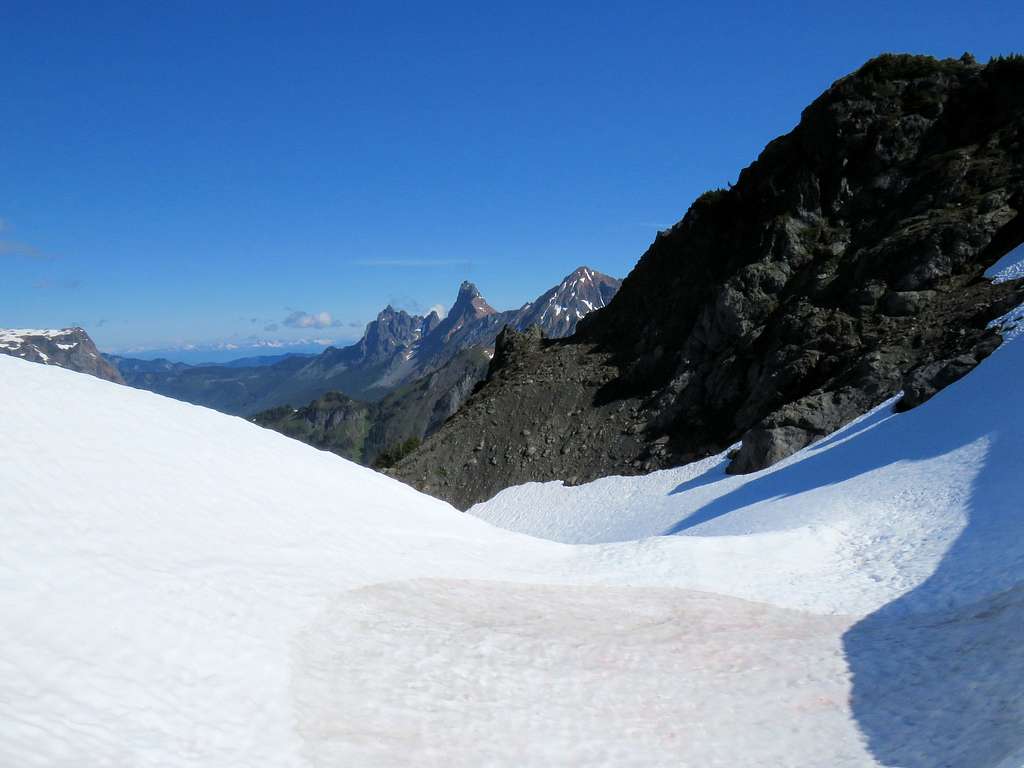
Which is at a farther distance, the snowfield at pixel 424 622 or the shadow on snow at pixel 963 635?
the shadow on snow at pixel 963 635

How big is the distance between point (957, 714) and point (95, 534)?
44.6 ft

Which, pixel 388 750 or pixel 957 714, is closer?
pixel 388 750

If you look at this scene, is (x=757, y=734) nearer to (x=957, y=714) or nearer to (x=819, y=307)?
(x=957, y=714)

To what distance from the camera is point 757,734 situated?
9.41 metres

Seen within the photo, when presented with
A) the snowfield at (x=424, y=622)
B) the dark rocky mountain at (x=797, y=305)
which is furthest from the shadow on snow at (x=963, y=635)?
the dark rocky mountain at (x=797, y=305)

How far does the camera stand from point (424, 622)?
39.6 ft

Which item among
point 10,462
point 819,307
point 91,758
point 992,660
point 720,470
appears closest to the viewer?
point 91,758

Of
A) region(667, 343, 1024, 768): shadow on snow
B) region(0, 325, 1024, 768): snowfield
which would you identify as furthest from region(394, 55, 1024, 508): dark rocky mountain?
region(0, 325, 1024, 768): snowfield

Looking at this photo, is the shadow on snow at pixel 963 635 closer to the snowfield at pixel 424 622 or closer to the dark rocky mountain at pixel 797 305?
the snowfield at pixel 424 622

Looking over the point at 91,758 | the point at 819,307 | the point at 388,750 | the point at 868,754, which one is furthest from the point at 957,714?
the point at 819,307

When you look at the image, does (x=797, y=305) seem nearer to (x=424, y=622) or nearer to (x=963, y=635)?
(x=963, y=635)

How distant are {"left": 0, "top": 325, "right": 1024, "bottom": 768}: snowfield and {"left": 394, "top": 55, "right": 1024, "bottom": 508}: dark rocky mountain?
56.8 ft

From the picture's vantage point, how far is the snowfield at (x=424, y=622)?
8.23m

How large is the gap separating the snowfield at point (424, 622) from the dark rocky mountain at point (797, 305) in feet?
56.8
